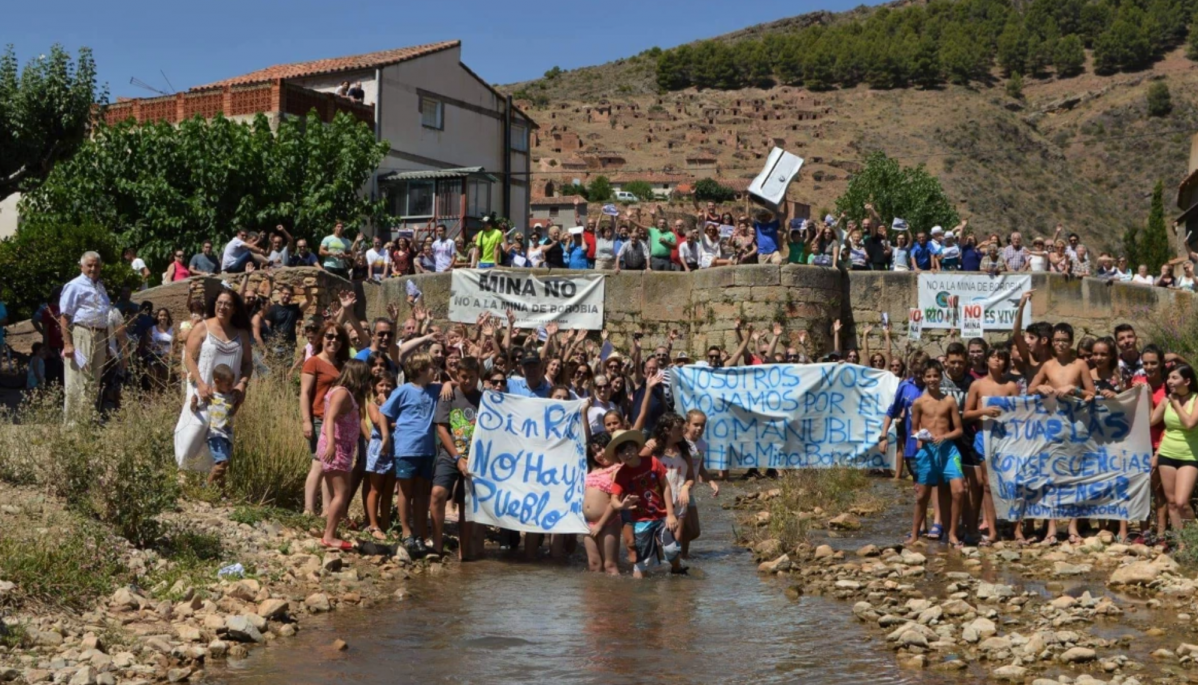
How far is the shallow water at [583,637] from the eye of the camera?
7.25 meters

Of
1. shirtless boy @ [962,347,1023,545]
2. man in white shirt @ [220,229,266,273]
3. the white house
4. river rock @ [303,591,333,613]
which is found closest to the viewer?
river rock @ [303,591,333,613]

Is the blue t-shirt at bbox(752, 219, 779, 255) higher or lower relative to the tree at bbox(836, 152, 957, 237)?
lower

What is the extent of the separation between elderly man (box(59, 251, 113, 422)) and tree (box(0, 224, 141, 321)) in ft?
27.7

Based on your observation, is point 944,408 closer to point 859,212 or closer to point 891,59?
point 859,212

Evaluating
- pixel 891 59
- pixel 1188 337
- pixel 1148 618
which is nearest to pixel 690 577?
pixel 1148 618

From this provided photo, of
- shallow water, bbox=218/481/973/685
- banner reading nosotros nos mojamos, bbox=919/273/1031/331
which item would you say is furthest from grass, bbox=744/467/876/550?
banner reading nosotros nos mojamos, bbox=919/273/1031/331

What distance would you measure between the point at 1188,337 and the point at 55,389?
11.9 metres

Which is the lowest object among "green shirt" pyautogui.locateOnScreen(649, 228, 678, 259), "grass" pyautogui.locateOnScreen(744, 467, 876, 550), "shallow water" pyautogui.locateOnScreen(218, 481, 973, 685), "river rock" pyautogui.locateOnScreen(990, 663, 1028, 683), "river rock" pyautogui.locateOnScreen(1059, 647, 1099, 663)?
"shallow water" pyautogui.locateOnScreen(218, 481, 973, 685)

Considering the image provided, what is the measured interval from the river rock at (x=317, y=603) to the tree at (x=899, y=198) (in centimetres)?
4989

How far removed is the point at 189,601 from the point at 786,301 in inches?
527

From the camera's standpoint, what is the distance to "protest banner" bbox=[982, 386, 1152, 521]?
11.1 metres

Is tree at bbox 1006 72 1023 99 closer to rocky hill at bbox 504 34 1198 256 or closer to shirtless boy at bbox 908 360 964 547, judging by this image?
rocky hill at bbox 504 34 1198 256

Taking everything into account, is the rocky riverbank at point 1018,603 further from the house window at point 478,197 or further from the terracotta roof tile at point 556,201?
the terracotta roof tile at point 556,201

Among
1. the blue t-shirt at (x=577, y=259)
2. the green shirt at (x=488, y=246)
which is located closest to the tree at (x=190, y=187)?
the green shirt at (x=488, y=246)
